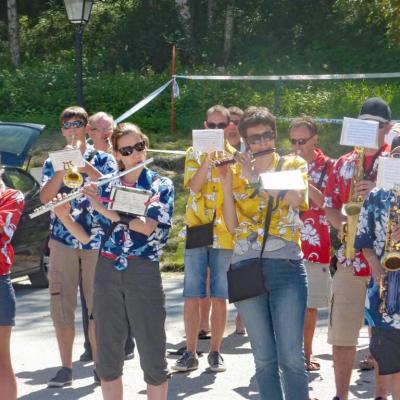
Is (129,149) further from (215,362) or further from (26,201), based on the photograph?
(26,201)

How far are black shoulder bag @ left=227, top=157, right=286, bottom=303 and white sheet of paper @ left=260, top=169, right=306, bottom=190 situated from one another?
11 centimetres

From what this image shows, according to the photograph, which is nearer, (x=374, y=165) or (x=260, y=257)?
(x=260, y=257)

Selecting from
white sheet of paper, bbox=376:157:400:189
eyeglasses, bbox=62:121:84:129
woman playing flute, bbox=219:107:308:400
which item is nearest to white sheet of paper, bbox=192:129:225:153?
eyeglasses, bbox=62:121:84:129

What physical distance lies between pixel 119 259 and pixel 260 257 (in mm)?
786

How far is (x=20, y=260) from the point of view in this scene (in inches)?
420

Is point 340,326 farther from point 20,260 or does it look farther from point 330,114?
point 330,114

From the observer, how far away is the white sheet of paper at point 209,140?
6.80 metres

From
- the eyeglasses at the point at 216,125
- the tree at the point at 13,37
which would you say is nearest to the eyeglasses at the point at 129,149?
the eyeglasses at the point at 216,125

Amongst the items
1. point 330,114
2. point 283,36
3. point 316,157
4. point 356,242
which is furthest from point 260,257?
point 283,36

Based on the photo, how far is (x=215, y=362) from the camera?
7570 millimetres

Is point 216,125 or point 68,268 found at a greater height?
point 216,125

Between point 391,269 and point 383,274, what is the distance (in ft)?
0.28

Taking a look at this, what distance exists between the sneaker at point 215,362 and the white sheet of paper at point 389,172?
9.17ft

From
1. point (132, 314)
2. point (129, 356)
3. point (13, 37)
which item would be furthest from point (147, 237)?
point (13, 37)
